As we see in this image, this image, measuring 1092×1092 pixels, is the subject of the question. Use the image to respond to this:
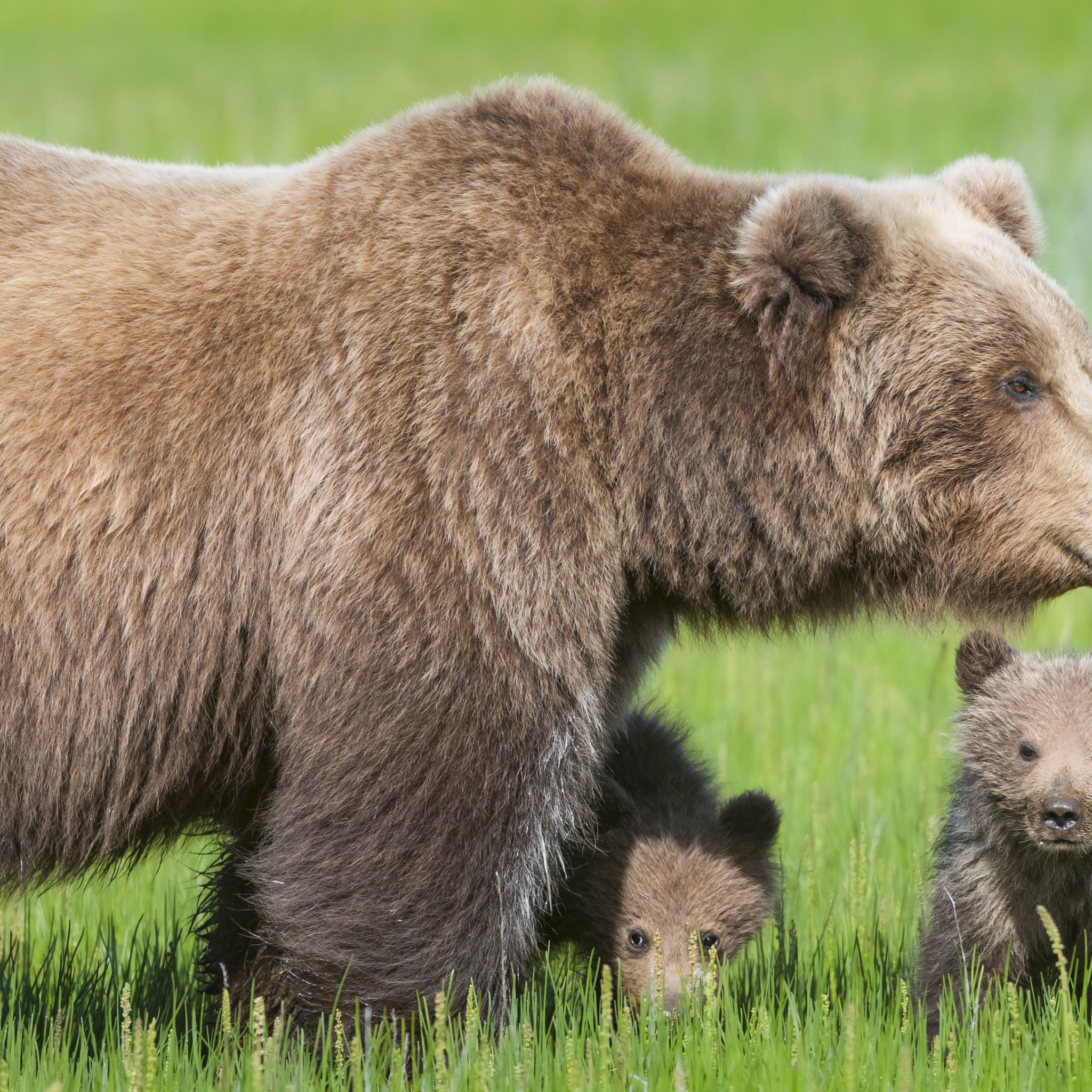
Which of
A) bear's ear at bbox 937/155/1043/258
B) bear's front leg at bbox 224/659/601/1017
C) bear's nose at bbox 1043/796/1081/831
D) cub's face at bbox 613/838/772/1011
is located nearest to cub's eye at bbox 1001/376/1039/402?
bear's ear at bbox 937/155/1043/258

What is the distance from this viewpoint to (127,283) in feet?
12.8

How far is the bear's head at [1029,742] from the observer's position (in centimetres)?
405

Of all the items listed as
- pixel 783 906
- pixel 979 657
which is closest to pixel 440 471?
pixel 979 657

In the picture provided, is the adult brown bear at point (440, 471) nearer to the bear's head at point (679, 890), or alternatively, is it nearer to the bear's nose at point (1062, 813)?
the bear's nose at point (1062, 813)

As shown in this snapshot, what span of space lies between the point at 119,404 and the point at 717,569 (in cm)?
164

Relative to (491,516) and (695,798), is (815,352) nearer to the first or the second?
(491,516)

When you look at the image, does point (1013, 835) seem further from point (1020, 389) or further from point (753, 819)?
point (1020, 389)

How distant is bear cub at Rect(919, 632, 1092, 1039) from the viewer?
4215mm

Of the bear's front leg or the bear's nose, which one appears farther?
the bear's nose

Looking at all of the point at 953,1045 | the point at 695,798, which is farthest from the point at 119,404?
the point at 953,1045

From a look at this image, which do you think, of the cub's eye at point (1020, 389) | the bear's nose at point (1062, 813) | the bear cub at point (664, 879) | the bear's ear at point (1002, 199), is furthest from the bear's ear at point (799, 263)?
the bear cub at point (664, 879)

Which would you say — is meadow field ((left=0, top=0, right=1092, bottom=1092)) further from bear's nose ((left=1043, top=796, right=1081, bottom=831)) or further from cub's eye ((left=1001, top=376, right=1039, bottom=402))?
cub's eye ((left=1001, top=376, right=1039, bottom=402))

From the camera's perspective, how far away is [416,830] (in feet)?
12.1

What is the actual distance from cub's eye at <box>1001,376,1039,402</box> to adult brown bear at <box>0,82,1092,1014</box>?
11 mm
